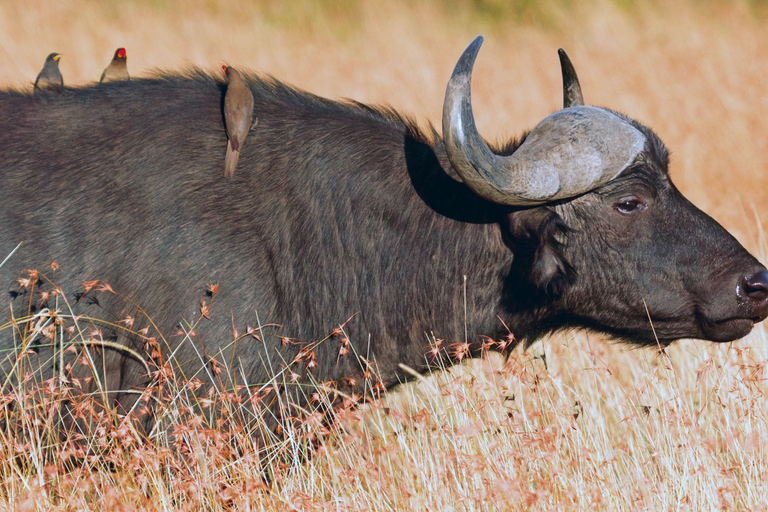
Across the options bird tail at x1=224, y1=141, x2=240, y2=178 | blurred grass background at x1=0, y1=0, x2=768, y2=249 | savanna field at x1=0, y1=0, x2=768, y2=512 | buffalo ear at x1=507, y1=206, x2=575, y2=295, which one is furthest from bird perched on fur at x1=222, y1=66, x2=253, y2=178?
blurred grass background at x1=0, y1=0, x2=768, y2=249

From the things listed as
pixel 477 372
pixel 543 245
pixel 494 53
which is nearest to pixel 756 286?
pixel 543 245

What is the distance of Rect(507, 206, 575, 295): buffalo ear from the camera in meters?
4.44

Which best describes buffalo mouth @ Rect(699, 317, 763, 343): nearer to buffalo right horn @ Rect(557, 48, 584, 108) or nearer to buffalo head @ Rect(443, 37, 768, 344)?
buffalo head @ Rect(443, 37, 768, 344)

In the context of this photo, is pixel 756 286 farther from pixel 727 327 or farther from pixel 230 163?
pixel 230 163

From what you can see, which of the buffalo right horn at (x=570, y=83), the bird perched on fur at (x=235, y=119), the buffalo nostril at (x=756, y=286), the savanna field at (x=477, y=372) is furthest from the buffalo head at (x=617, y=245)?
the bird perched on fur at (x=235, y=119)

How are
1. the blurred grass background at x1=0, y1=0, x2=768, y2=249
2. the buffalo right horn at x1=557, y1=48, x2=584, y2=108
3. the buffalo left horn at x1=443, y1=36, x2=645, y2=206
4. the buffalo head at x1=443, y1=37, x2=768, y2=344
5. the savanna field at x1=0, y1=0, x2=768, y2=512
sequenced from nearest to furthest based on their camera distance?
1. the savanna field at x1=0, y1=0, x2=768, y2=512
2. the buffalo left horn at x1=443, y1=36, x2=645, y2=206
3. the buffalo head at x1=443, y1=37, x2=768, y2=344
4. the buffalo right horn at x1=557, y1=48, x2=584, y2=108
5. the blurred grass background at x1=0, y1=0, x2=768, y2=249

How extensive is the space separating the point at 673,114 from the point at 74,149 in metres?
13.2

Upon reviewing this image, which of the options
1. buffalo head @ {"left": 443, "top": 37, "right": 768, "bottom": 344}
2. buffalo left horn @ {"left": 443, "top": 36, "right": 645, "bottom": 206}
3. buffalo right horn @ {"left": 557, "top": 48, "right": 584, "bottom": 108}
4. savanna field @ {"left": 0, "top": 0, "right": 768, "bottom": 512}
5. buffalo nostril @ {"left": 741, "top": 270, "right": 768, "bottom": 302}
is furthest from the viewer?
buffalo right horn @ {"left": 557, "top": 48, "right": 584, "bottom": 108}

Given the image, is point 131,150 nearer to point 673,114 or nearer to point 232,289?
point 232,289

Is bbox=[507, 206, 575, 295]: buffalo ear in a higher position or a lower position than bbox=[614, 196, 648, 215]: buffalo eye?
lower

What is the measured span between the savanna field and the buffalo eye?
0.75 metres

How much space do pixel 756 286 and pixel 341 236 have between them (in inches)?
75.8

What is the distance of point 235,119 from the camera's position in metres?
4.55

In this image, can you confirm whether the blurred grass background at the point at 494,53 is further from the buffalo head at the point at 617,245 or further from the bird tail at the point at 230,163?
the bird tail at the point at 230,163
